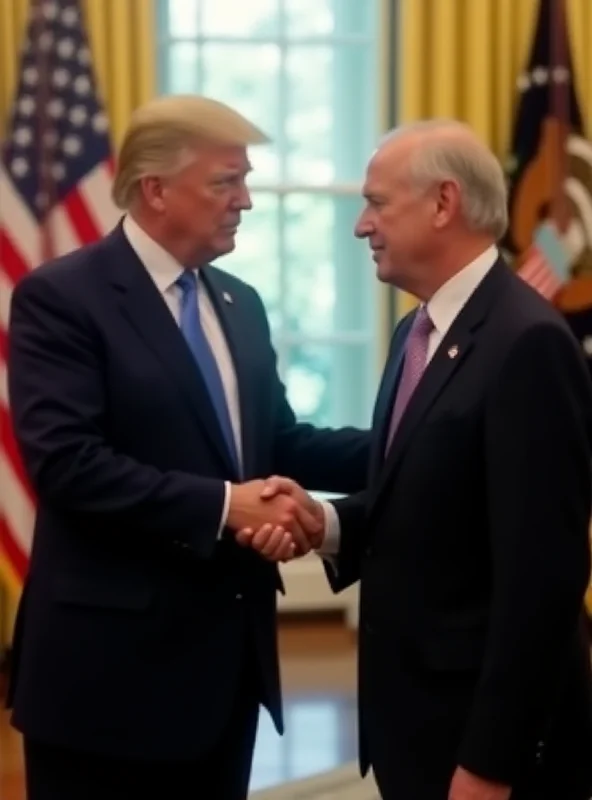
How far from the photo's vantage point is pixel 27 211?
4.58 metres

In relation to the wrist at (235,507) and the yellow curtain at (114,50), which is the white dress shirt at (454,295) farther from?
the yellow curtain at (114,50)

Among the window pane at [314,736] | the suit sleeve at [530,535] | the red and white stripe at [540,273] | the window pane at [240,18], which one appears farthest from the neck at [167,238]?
the window pane at [240,18]

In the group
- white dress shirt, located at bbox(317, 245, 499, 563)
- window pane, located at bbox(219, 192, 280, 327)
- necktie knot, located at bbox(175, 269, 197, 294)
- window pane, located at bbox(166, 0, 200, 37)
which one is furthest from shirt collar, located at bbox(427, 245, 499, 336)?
window pane, located at bbox(166, 0, 200, 37)

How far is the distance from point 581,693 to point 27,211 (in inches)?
118

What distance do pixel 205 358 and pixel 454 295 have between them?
0.49 meters

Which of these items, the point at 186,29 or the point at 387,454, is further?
the point at 186,29

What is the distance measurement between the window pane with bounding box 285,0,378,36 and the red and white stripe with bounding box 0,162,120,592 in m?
1.07

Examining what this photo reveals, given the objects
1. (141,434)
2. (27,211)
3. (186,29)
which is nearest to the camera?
(141,434)

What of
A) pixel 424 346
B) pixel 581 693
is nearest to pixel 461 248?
pixel 424 346

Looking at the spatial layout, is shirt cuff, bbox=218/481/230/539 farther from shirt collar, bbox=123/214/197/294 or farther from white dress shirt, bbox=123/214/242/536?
shirt collar, bbox=123/214/197/294

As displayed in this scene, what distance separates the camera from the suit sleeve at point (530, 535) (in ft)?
6.11

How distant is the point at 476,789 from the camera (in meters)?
1.91

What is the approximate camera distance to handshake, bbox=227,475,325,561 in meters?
2.27

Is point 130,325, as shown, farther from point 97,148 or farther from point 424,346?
point 97,148
